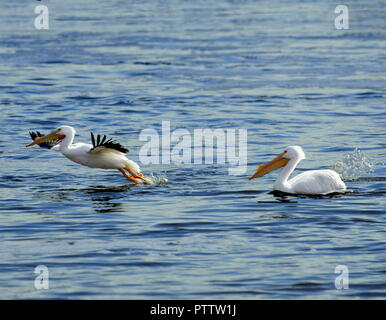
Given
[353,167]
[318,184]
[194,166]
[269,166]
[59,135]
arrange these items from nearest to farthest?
[318,184] < [269,166] < [353,167] < [59,135] < [194,166]

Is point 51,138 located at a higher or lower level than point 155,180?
higher

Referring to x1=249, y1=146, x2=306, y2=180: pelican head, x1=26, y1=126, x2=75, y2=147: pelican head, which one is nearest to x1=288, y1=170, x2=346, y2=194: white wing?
x1=249, y1=146, x2=306, y2=180: pelican head

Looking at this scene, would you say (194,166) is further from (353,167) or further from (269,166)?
(353,167)

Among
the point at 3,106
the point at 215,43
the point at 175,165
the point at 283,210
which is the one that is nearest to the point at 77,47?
the point at 215,43

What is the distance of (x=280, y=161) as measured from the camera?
1297cm

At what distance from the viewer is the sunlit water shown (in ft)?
30.0

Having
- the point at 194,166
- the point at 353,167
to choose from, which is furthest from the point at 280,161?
the point at 194,166

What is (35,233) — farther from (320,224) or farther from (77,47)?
(77,47)

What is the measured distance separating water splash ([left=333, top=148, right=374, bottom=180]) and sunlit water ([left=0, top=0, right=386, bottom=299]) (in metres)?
0.02

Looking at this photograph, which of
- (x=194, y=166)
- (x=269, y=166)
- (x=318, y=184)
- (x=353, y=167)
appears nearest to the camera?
(x=318, y=184)

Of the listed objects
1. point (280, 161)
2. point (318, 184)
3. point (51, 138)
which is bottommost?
point (318, 184)

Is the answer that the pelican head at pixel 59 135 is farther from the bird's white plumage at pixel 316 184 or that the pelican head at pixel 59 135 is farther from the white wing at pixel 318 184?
the white wing at pixel 318 184

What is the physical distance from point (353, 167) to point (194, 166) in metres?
2.28

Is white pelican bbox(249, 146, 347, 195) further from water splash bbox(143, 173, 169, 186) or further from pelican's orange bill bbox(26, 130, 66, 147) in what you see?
pelican's orange bill bbox(26, 130, 66, 147)
